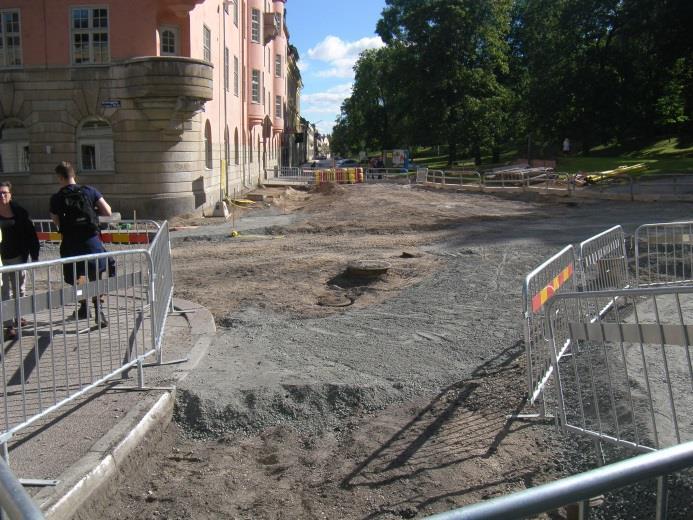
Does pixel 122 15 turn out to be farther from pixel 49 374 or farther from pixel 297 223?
pixel 49 374

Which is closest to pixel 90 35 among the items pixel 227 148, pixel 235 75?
pixel 227 148

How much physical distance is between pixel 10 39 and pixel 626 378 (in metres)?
25.8

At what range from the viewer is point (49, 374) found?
5996 mm

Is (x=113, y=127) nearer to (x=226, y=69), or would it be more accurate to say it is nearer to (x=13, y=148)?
(x=13, y=148)

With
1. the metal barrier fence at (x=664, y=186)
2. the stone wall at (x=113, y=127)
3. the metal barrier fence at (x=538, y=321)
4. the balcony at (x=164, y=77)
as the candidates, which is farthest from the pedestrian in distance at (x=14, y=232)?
the metal barrier fence at (x=664, y=186)

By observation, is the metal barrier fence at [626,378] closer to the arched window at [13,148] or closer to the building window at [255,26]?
the arched window at [13,148]

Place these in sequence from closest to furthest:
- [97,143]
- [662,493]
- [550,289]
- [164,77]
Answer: [662,493] < [550,289] < [164,77] < [97,143]

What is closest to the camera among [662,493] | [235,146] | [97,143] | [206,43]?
[662,493]

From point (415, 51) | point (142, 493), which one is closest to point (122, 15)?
point (142, 493)

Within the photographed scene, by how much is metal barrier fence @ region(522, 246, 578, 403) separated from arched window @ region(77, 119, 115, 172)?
20.9 meters

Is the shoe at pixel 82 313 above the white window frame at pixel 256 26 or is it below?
below

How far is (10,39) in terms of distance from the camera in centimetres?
2467

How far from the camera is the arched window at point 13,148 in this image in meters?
25.1

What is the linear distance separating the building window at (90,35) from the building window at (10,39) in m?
2.02
